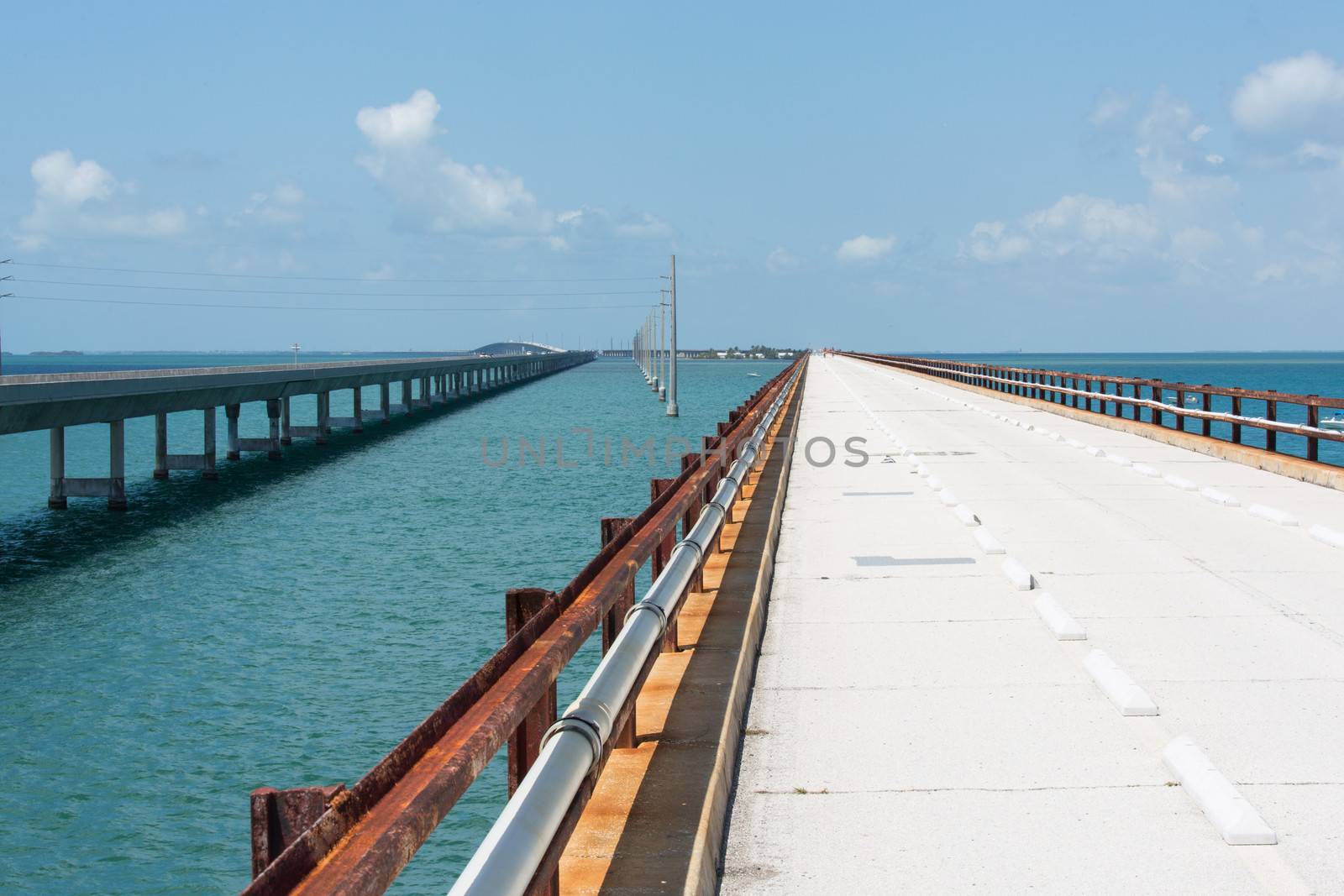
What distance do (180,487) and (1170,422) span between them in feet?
154

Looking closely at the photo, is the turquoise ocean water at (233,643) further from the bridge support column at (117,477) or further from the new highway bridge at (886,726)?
the new highway bridge at (886,726)

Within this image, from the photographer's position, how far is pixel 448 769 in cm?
314

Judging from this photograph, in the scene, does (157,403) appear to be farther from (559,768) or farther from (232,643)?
(559,768)

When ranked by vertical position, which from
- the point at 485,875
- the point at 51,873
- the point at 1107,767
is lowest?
the point at 51,873

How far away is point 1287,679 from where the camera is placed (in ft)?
25.0

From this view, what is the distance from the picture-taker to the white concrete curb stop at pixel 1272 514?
1416 centimetres

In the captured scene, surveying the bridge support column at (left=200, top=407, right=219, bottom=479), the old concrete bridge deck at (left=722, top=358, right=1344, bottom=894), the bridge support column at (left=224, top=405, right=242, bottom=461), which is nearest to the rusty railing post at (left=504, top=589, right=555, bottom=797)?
the old concrete bridge deck at (left=722, top=358, right=1344, bottom=894)

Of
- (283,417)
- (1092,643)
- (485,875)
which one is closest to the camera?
(485,875)

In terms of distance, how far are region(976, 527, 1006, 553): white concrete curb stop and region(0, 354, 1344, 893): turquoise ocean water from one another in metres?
4.45

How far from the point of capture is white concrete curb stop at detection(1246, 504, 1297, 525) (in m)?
14.2

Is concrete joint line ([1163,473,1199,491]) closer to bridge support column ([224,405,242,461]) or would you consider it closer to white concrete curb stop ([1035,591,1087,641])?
white concrete curb stop ([1035,591,1087,641])

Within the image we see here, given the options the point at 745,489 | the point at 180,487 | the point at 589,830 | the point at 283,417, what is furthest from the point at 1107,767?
the point at 283,417

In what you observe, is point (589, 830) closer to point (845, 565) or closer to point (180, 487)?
point (845, 565)

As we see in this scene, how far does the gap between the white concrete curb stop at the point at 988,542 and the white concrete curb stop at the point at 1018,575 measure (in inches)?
39.0
